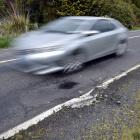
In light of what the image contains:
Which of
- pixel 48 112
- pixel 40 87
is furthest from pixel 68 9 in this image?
pixel 48 112

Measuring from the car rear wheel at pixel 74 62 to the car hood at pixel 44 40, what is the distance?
1.46ft

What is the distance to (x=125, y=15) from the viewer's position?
29281mm

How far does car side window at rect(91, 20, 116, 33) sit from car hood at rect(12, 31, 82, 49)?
102 cm

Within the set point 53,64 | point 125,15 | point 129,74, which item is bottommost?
point 125,15

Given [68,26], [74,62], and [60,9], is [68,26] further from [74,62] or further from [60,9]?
[60,9]

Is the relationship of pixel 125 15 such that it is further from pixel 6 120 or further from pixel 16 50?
pixel 6 120

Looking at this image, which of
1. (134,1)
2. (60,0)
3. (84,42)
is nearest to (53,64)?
(84,42)

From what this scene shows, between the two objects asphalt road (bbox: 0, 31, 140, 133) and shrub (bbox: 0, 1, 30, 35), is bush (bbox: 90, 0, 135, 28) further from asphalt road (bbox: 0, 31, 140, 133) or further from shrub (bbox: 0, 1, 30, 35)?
asphalt road (bbox: 0, 31, 140, 133)

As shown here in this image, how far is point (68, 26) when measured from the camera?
1028 cm

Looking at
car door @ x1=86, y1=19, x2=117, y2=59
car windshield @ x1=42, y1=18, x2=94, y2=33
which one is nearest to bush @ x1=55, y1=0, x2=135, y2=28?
car door @ x1=86, y1=19, x2=117, y2=59

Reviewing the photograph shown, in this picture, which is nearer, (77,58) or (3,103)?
(3,103)

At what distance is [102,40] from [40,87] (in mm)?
3121

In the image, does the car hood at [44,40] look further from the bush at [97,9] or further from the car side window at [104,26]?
the bush at [97,9]

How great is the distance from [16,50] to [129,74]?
3171 millimetres
